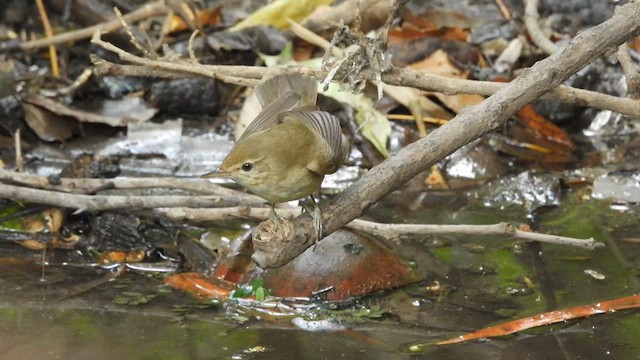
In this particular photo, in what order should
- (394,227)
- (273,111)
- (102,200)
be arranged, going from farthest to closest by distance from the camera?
(102,200) < (394,227) < (273,111)

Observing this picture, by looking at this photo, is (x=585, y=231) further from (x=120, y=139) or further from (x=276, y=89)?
(x=120, y=139)

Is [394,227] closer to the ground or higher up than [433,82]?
closer to the ground

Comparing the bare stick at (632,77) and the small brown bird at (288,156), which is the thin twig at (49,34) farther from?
the bare stick at (632,77)

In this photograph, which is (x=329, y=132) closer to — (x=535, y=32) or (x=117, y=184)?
(x=117, y=184)

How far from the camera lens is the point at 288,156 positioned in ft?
11.1

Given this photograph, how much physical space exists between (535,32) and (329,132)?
10.2ft

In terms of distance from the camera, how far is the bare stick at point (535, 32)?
19.8 feet

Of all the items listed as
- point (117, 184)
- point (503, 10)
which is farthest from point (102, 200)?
point (503, 10)

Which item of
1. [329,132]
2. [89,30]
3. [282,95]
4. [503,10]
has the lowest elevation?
[329,132]

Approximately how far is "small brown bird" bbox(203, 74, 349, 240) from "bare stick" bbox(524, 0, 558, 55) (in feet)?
9.34

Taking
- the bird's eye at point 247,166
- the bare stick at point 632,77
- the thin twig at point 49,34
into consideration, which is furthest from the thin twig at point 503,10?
the bird's eye at point 247,166

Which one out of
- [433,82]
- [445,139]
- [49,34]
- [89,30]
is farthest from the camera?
[49,34]

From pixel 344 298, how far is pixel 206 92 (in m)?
2.54

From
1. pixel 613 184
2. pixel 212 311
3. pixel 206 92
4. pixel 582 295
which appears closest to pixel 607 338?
pixel 582 295
